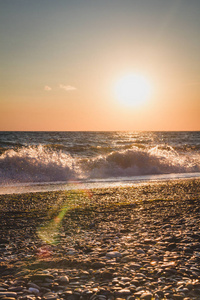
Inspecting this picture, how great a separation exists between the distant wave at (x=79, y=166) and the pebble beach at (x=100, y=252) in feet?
21.9

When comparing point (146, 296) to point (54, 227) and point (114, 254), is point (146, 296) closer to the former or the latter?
point (114, 254)

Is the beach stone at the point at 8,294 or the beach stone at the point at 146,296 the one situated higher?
the beach stone at the point at 8,294

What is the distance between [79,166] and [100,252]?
11.2m

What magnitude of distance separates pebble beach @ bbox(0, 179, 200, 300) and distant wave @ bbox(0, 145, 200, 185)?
6668mm

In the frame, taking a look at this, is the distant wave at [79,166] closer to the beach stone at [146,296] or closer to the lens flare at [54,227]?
the lens flare at [54,227]

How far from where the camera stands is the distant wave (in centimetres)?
1257

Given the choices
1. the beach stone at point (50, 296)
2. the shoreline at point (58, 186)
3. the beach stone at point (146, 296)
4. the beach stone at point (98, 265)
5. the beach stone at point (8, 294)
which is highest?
the beach stone at point (8, 294)

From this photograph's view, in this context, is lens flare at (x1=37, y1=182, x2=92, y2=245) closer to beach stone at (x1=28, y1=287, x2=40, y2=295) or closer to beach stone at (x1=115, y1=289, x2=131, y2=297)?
beach stone at (x1=28, y1=287, x2=40, y2=295)

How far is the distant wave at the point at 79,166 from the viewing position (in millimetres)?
12570

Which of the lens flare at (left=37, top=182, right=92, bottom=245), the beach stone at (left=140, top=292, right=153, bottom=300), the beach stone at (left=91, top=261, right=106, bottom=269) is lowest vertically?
the lens flare at (left=37, top=182, right=92, bottom=245)

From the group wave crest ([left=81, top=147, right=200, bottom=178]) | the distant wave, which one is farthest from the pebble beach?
wave crest ([left=81, top=147, right=200, bottom=178])

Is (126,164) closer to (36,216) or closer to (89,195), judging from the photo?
(89,195)

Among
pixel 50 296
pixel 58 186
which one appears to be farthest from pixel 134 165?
pixel 50 296

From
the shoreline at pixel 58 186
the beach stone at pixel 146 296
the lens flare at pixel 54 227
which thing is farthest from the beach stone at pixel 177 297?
the shoreline at pixel 58 186
